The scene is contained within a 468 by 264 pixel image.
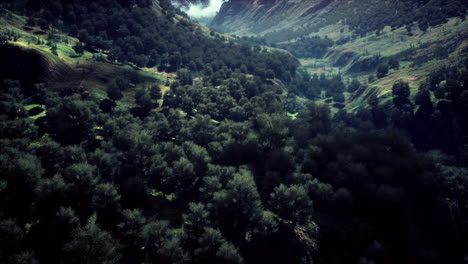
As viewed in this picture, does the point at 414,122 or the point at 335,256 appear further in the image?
the point at 414,122

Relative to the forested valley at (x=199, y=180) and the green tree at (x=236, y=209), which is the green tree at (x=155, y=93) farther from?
the green tree at (x=236, y=209)

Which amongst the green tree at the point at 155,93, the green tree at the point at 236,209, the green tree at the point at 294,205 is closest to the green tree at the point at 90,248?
the green tree at the point at 236,209

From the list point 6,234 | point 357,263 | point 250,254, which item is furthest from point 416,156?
point 6,234

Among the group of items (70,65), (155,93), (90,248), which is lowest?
(90,248)

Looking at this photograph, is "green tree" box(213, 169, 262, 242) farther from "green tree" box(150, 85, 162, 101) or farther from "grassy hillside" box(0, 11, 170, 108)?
"green tree" box(150, 85, 162, 101)

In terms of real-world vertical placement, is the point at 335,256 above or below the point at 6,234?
above

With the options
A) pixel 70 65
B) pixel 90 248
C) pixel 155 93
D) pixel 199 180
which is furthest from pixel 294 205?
pixel 70 65

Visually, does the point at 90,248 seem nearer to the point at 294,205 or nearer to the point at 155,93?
the point at 294,205

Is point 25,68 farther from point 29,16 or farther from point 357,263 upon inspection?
point 357,263
